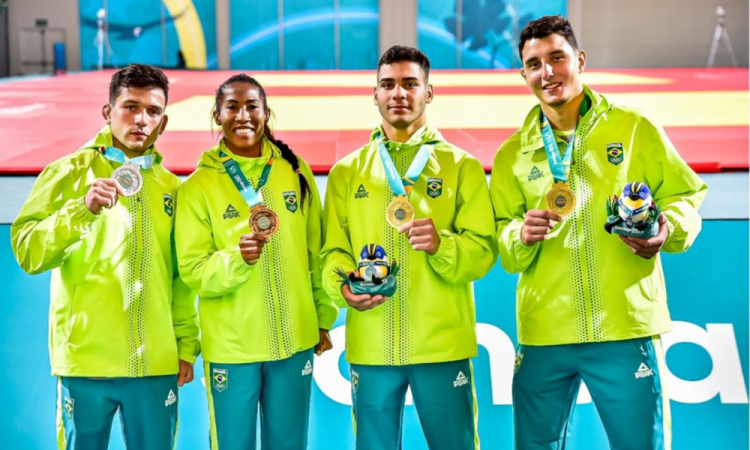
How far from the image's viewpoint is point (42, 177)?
381 centimetres

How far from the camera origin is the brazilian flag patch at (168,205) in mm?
3926

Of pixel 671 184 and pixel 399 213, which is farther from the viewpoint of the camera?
pixel 671 184

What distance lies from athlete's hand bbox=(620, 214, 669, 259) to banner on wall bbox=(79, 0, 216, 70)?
19946 millimetres

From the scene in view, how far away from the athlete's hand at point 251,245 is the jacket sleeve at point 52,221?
70 centimetres

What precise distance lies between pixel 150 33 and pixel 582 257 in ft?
66.1

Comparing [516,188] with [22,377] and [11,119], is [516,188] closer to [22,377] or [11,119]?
[22,377]

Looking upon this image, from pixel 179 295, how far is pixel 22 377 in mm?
1381

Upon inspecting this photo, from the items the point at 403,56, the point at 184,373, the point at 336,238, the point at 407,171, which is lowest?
the point at 184,373

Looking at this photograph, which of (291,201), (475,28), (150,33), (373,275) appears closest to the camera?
(373,275)

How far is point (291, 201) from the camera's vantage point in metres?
3.91

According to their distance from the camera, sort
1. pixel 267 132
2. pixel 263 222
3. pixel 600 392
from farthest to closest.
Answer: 1. pixel 267 132
2. pixel 600 392
3. pixel 263 222

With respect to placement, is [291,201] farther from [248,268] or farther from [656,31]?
[656,31]

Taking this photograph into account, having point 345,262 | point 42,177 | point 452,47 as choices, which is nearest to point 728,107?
point 345,262

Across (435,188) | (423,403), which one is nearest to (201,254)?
(435,188)
